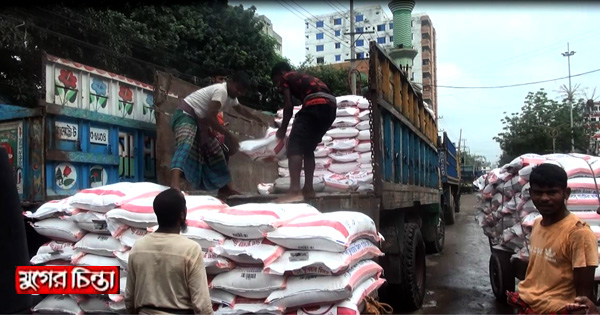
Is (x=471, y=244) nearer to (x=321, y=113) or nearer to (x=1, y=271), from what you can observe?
(x=321, y=113)

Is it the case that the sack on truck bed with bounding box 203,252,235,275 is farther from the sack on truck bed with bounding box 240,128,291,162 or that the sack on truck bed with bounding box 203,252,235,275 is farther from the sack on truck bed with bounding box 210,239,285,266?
the sack on truck bed with bounding box 240,128,291,162

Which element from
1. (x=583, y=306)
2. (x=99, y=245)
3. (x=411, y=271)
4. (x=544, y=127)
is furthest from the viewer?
(x=544, y=127)

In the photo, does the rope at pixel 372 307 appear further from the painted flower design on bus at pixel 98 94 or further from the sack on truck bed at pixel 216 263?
the painted flower design on bus at pixel 98 94

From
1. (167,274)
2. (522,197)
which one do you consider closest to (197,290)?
(167,274)

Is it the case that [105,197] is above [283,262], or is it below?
above

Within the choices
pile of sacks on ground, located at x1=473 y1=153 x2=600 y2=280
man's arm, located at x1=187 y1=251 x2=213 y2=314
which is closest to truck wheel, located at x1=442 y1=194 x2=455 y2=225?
pile of sacks on ground, located at x1=473 y1=153 x2=600 y2=280

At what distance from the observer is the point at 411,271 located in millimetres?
4723

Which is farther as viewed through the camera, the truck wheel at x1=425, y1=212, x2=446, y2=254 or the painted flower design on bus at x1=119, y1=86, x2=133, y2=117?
the truck wheel at x1=425, y1=212, x2=446, y2=254

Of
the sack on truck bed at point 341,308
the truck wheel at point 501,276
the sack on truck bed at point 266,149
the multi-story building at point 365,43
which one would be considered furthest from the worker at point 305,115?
the multi-story building at point 365,43

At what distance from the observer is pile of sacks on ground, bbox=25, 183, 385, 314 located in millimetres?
2523

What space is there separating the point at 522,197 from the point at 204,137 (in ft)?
9.20

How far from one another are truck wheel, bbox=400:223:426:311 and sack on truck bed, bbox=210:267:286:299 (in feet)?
7.97

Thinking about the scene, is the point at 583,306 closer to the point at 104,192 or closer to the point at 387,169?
the point at 387,169

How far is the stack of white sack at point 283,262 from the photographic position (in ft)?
8.22
